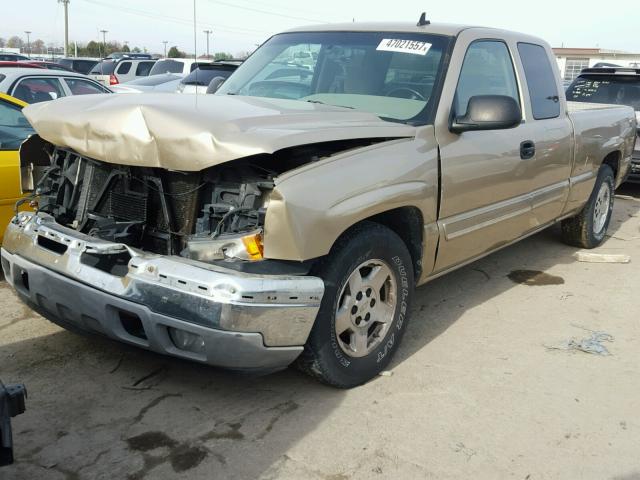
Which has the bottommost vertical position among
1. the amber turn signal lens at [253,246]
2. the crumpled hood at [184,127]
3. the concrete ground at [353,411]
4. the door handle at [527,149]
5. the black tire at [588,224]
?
the concrete ground at [353,411]

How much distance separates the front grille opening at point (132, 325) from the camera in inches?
123

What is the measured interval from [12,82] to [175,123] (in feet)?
19.9

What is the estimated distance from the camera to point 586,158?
231 inches

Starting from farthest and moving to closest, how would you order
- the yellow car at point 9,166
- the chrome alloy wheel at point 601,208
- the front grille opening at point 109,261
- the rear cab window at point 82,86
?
the rear cab window at point 82,86 → the chrome alloy wheel at point 601,208 → the yellow car at point 9,166 → the front grille opening at point 109,261

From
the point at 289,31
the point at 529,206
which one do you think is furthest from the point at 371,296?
the point at 289,31

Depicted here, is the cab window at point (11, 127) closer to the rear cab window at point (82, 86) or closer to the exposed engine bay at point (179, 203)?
the exposed engine bay at point (179, 203)

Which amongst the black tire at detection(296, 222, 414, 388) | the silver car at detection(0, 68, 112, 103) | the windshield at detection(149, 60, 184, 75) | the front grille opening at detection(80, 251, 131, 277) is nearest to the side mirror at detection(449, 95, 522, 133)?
the black tire at detection(296, 222, 414, 388)

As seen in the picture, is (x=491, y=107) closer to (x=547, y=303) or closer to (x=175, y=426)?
(x=547, y=303)

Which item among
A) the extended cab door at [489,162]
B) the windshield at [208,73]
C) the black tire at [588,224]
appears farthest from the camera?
the windshield at [208,73]

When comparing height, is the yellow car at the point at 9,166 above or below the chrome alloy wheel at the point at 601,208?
above

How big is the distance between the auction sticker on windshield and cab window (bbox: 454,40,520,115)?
275mm

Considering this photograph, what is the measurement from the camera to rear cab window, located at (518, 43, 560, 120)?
5.02 metres

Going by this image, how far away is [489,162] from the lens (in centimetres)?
427

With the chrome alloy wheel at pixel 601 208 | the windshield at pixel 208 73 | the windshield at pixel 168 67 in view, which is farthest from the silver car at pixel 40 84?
the windshield at pixel 168 67
